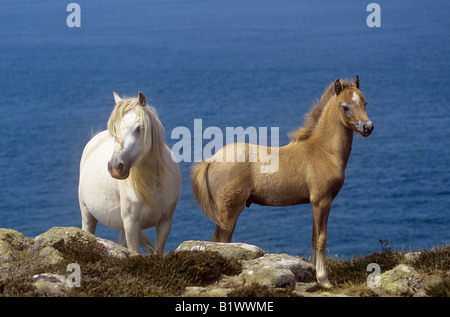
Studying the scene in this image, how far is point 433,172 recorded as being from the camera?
297 ft

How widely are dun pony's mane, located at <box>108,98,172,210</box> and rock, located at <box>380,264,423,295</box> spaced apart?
3541 millimetres

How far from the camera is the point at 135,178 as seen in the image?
36.0ft

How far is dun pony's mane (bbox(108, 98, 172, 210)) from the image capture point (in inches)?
420

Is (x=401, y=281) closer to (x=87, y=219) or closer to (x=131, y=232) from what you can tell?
(x=131, y=232)

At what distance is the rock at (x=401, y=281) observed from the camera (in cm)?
1048

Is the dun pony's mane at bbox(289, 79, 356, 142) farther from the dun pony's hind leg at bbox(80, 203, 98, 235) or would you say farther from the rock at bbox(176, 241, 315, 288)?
the dun pony's hind leg at bbox(80, 203, 98, 235)

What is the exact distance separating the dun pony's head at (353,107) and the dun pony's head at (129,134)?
110 inches

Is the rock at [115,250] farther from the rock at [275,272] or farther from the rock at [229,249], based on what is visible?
the rock at [275,272]

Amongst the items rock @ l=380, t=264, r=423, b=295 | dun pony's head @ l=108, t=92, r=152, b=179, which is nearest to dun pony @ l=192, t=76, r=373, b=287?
rock @ l=380, t=264, r=423, b=295

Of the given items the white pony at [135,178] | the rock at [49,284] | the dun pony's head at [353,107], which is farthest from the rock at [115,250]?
the dun pony's head at [353,107]

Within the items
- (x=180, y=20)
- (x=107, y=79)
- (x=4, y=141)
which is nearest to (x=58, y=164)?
(x=4, y=141)

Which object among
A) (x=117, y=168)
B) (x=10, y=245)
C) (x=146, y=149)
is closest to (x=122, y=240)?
(x=10, y=245)
